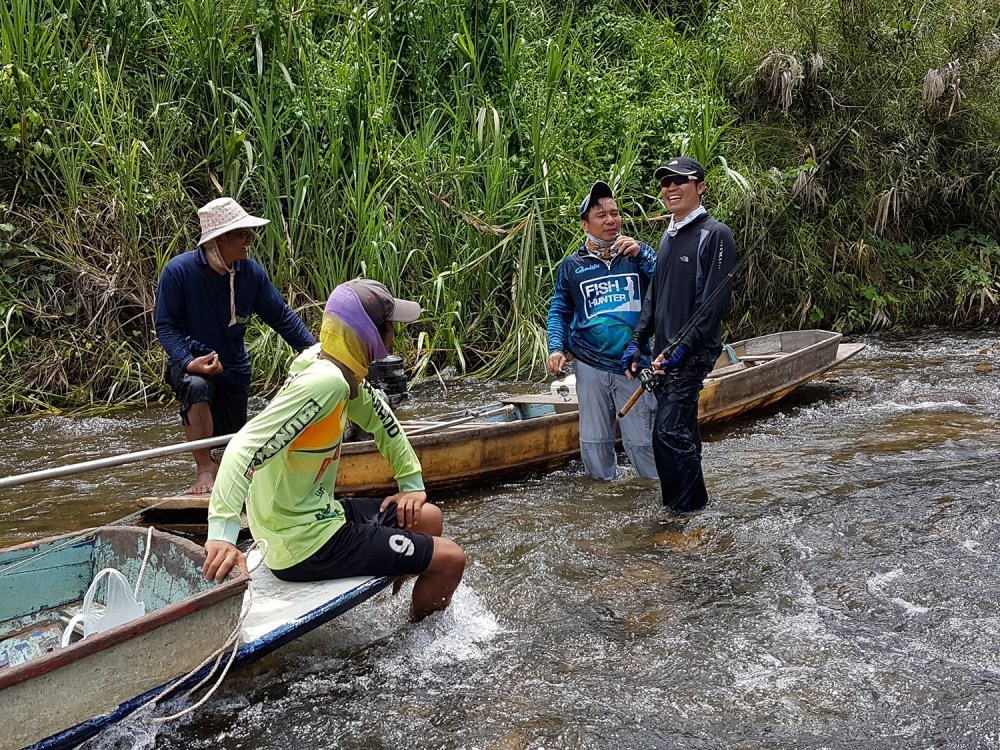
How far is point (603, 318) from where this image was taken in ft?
20.1

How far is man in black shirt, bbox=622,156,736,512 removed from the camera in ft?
17.3

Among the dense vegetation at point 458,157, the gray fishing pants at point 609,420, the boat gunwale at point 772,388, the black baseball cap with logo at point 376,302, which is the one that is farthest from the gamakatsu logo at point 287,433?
the dense vegetation at point 458,157

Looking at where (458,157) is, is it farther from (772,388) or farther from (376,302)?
(376,302)

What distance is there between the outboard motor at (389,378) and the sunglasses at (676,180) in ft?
6.04

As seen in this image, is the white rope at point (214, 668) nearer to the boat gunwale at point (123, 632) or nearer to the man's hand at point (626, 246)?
the boat gunwale at point (123, 632)

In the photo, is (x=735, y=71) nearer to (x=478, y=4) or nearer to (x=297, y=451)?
(x=478, y=4)

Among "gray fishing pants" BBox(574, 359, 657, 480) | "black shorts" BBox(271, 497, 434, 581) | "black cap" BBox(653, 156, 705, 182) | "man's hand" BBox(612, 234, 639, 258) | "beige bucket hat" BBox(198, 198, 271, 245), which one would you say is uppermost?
"beige bucket hat" BBox(198, 198, 271, 245)

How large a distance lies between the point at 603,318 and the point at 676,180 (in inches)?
43.4

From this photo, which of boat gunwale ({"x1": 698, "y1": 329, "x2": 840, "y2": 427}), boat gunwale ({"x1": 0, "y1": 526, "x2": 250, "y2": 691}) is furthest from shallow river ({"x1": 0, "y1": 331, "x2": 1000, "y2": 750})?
boat gunwale ({"x1": 698, "y1": 329, "x2": 840, "y2": 427})

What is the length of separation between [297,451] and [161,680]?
0.93m

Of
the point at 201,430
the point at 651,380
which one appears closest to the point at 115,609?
the point at 201,430

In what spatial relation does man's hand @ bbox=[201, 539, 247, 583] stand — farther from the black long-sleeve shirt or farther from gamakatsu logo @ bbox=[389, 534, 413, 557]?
the black long-sleeve shirt

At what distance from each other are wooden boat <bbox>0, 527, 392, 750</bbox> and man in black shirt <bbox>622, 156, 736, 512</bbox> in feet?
6.99

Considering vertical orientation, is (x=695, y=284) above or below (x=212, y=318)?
below
